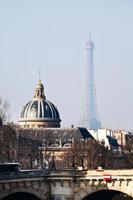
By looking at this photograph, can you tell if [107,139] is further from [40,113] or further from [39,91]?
[39,91]

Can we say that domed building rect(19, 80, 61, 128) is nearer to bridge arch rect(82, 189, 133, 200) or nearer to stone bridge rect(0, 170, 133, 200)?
bridge arch rect(82, 189, 133, 200)

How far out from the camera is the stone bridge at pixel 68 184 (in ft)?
243

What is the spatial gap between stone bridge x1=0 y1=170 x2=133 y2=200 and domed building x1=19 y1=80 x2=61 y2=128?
102 m

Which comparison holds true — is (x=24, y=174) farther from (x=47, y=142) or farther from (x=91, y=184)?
(x=47, y=142)

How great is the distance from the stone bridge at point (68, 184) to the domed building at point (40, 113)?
102 metres

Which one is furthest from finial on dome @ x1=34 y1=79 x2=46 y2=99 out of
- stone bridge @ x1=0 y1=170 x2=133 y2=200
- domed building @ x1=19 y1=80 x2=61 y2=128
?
stone bridge @ x1=0 y1=170 x2=133 y2=200

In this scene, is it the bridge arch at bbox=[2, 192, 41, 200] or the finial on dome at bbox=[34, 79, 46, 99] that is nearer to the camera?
the bridge arch at bbox=[2, 192, 41, 200]

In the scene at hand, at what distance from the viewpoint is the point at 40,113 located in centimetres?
18175

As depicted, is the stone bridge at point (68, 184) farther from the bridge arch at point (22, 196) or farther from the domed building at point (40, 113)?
the domed building at point (40, 113)

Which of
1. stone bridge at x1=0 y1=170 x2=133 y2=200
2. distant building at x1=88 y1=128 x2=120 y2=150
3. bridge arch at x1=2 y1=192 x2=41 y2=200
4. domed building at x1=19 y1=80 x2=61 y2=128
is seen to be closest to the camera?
stone bridge at x1=0 y1=170 x2=133 y2=200

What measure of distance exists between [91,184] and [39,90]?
10893 cm

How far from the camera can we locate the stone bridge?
243ft

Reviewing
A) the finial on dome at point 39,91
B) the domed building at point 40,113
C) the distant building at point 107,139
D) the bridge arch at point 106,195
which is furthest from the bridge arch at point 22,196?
the finial on dome at point 39,91

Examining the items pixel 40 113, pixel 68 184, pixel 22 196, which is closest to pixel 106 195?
pixel 68 184
